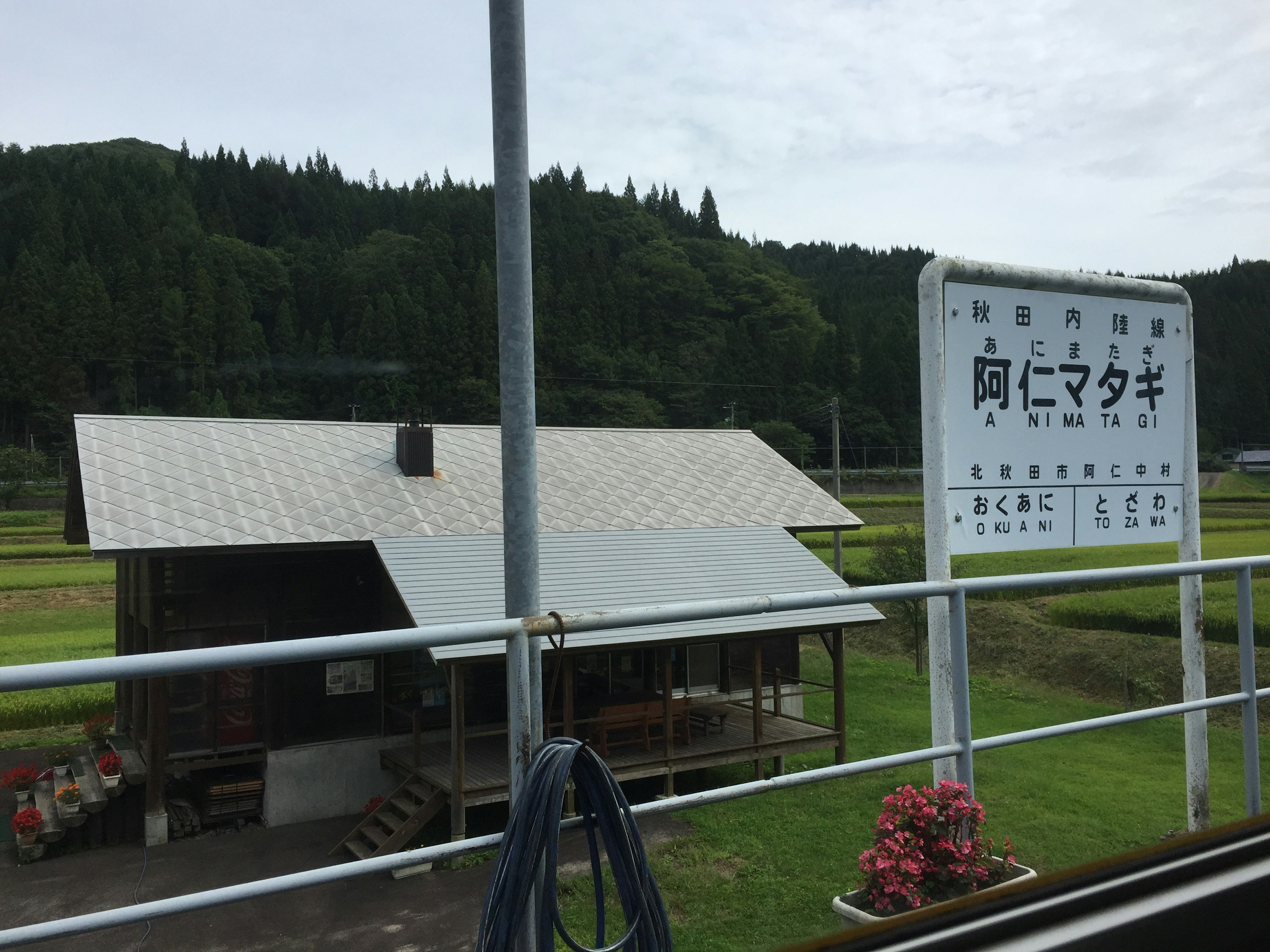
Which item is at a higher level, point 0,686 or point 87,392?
point 87,392

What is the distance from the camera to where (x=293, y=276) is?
188 feet

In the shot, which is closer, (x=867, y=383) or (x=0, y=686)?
(x=0, y=686)

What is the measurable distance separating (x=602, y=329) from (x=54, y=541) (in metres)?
38.1

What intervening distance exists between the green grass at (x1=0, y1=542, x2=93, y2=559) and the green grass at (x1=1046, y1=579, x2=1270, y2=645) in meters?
35.2

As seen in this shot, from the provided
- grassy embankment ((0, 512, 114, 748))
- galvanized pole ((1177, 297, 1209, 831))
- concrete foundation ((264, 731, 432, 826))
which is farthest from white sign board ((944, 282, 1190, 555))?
grassy embankment ((0, 512, 114, 748))

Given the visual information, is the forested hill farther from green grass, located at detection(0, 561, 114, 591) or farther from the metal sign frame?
the metal sign frame

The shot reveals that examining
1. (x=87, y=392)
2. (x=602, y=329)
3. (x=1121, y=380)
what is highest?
(x=602, y=329)

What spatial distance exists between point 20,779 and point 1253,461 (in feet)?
190

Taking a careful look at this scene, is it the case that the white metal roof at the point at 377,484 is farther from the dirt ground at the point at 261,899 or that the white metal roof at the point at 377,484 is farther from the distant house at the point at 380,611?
the dirt ground at the point at 261,899

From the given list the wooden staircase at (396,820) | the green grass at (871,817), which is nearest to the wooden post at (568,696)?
the green grass at (871,817)

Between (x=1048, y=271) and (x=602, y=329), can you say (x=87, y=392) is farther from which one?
(x=1048, y=271)

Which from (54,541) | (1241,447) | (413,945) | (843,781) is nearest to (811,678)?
(843,781)

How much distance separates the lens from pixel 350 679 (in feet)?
41.2

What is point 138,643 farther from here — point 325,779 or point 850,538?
point 850,538
